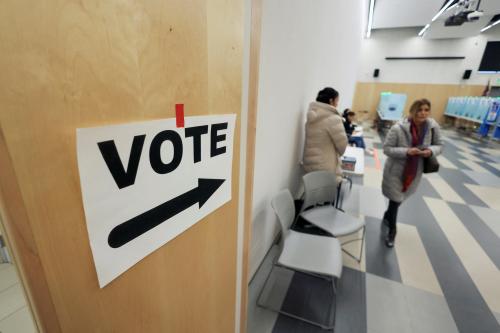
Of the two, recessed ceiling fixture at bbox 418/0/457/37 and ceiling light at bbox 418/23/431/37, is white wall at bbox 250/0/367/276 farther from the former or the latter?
ceiling light at bbox 418/23/431/37

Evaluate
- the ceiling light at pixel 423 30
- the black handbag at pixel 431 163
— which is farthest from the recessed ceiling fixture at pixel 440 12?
the black handbag at pixel 431 163

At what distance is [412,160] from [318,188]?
947 millimetres

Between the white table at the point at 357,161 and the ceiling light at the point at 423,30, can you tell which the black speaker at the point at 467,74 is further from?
the white table at the point at 357,161

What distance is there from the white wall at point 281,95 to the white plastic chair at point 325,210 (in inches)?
11.9

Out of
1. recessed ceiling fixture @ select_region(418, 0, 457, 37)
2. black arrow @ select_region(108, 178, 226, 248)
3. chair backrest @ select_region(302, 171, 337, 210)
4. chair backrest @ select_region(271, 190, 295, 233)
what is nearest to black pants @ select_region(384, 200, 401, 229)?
chair backrest @ select_region(302, 171, 337, 210)

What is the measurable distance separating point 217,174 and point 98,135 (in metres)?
0.41

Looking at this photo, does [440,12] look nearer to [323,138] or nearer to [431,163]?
[431,163]

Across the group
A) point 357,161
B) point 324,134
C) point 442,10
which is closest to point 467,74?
point 442,10

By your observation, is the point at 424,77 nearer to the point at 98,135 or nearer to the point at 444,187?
the point at 444,187

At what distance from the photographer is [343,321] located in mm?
1590

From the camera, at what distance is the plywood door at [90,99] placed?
35 cm

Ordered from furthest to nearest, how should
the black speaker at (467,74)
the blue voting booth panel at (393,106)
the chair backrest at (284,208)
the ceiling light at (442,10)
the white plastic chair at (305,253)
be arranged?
the black speaker at (467,74) < the blue voting booth panel at (393,106) < the ceiling light at (442,10) < the chair backrest at (284,208) < the white plastic chair at (305,253)

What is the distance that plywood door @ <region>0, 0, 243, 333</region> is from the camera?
346mm

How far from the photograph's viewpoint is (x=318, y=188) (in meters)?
2.19
